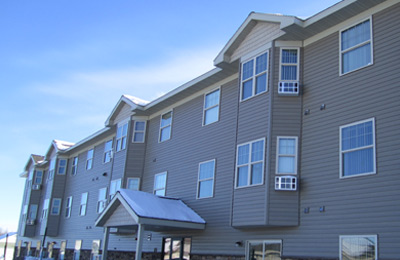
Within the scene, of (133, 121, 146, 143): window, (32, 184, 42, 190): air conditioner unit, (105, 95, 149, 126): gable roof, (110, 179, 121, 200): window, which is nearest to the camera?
(105, 95, 149, 126): gable roof

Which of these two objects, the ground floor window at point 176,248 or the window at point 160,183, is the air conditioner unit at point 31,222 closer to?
the window at point 160,183

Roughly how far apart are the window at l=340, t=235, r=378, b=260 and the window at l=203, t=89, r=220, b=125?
7.88 metres

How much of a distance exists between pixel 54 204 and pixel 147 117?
1285cm

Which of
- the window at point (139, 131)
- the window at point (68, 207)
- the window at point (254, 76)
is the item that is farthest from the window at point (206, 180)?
the window at point (68, 207)

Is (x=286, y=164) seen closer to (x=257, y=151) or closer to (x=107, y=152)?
(x=257, y=151)

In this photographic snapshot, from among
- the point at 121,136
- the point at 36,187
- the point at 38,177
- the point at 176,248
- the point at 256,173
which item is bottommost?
the point at 176,248

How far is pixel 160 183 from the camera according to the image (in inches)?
827

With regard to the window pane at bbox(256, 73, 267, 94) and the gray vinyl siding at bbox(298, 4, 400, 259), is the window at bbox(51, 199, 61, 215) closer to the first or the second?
the window pane at bbox(256, 73, 267, 94)

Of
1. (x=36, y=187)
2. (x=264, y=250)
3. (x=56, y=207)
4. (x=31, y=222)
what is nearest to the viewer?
(x=264, y=250)

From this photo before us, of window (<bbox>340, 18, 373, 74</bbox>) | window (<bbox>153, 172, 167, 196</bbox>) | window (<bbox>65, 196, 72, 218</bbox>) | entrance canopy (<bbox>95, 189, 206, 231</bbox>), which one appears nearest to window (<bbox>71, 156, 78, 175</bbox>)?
window (<bbox>65, 196, 72, 218</bbox>)

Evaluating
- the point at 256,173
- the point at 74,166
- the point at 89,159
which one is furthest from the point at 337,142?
the point at 74,166

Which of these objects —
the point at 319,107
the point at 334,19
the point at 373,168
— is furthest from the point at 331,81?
the point at 373,168

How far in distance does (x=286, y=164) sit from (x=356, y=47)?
3.97 m

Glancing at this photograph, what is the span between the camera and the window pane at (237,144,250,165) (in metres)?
15.4
